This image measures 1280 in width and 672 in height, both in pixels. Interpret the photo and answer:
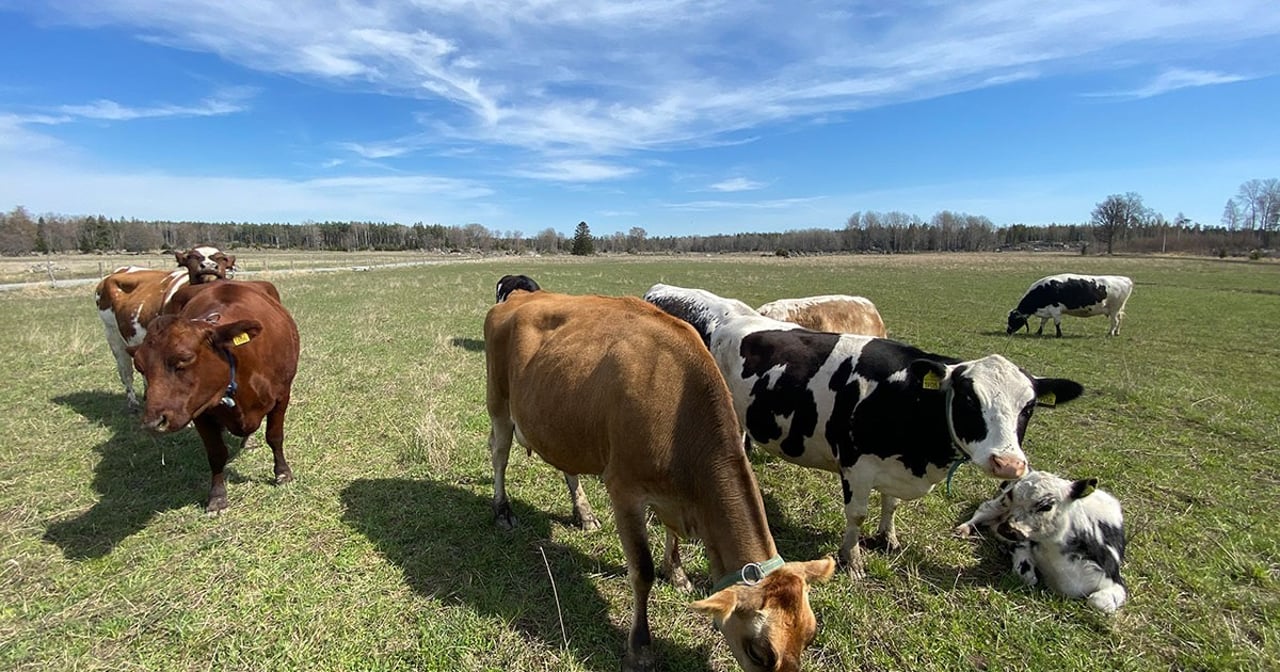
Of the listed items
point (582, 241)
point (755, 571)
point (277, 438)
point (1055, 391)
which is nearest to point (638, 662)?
point (755, 571)

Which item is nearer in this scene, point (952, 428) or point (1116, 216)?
point (952, 428)

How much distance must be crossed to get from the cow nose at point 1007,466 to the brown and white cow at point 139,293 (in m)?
9.38

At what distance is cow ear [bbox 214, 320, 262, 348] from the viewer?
186 inches

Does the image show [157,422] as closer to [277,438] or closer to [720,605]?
[277,438]

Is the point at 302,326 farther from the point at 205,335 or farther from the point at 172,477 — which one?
the point at 205,335

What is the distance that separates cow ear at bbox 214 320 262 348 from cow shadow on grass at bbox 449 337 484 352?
8.16 metres

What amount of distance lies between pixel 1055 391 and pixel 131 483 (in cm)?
870

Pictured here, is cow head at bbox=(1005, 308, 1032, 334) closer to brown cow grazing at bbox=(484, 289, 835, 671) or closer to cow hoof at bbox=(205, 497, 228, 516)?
brown cow grazing at bbox=(484, 289, 835, 671)

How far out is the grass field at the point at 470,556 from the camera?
358 centimetres

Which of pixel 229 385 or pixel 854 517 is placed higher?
pixel 229 385

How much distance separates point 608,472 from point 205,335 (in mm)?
3736

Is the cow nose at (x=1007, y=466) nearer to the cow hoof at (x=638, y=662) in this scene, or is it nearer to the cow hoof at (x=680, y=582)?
the cow hoof at (x=680, y=582)

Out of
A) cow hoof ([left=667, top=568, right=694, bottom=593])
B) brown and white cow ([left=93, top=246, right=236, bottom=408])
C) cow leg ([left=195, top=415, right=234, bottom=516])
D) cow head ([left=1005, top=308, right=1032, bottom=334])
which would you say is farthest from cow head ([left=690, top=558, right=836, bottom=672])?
cow head ([left=1005, top=308, right=1032, bottom=334])

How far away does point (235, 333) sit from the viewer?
4793 millimetres
